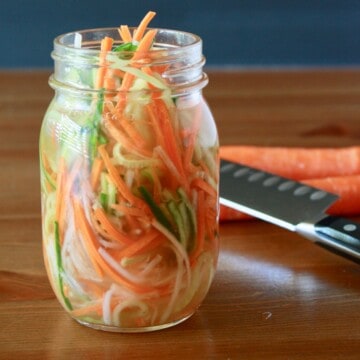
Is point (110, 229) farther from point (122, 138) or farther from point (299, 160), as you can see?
point (299, 160)

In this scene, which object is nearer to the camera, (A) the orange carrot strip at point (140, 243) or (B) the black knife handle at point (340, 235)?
(A) the orange carrot strip at point (140, 243)

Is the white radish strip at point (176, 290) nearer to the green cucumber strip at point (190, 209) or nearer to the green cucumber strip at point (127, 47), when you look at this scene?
the green cucumber strip at point (190, 209)

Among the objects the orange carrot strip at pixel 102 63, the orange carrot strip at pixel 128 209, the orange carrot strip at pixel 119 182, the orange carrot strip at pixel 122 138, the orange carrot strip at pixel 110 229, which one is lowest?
the orange carrot strip at pixel 110 229

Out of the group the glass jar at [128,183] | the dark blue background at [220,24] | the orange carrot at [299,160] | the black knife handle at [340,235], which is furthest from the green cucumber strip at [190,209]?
the dark blue background at [220,24]

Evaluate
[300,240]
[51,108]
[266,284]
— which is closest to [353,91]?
[300,240]

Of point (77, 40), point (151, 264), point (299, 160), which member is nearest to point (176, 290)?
point (151, 264)

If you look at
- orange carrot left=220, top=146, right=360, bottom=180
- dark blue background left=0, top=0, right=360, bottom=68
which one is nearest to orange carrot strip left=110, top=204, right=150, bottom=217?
orange carrot left=220, top=146, right=360, bottom=180
